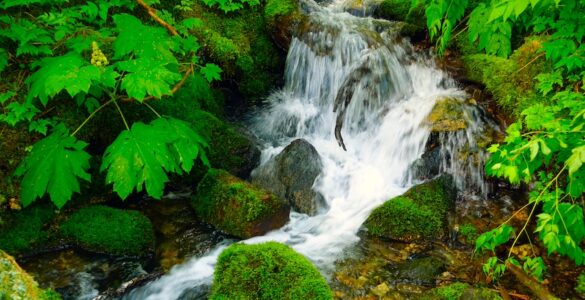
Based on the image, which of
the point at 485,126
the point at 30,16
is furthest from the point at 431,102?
the point at 30,16

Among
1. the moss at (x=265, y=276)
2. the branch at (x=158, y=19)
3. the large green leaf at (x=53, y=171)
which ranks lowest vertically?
the moss at (x=265, y=276)

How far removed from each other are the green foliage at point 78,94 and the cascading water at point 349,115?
1.46 m

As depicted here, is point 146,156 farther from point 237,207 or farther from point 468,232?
point 468,232

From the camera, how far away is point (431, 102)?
699 centimetres

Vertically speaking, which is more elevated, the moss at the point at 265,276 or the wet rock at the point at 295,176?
the wet rock at the point at 295,176

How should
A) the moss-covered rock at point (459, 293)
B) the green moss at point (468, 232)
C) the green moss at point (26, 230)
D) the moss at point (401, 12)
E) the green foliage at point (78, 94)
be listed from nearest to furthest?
the moss-covered rock at point (459, 293), the green foliage at point (78, 94), the green moss at point (26, 230), the green moss at point (468, 232), the moss at point (401, 12)

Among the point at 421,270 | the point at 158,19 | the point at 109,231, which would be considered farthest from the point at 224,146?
the point at 421,270

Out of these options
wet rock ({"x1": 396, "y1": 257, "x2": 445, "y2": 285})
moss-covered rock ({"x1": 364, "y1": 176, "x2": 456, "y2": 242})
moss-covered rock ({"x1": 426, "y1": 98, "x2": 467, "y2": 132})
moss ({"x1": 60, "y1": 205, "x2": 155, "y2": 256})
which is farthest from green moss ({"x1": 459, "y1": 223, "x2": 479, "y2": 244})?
moss ({"x1": 60, "y1": 205, "x2": 155, "y2": 256})

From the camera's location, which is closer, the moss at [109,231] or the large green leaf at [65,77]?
the large green leaf at [65,77]

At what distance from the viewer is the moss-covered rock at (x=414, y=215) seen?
4.95 metres

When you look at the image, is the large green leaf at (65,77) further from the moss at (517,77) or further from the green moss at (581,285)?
the moss at (517,77)

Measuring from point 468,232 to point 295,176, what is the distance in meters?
2.58

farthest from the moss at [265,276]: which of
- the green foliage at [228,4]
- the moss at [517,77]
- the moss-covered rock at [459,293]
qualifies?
the green foliage at [228,4]

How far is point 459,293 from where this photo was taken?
12.3 ft
